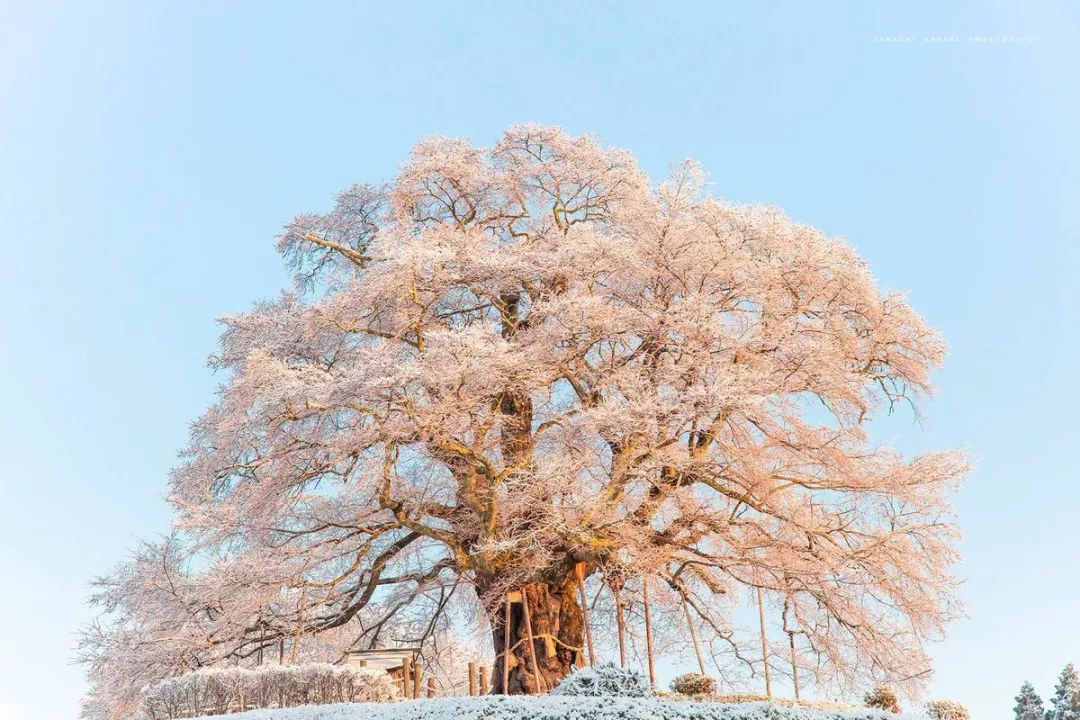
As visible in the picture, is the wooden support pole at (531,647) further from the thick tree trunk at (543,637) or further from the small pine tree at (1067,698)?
the small pine tree at (1067,698)

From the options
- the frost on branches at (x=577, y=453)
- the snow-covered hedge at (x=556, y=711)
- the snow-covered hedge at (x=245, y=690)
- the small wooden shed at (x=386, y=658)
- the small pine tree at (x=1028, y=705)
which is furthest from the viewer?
the small pine tree at (x=1028, y=705)

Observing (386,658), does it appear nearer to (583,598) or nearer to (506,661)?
(506,661)

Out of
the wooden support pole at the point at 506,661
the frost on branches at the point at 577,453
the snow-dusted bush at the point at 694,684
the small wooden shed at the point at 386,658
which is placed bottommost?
the snow-dusted bush at the point at 694,684

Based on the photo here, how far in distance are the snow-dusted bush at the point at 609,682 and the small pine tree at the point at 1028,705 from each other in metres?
11.9

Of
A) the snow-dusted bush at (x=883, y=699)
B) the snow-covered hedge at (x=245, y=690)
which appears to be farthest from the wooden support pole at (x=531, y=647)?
the snow-dusted bush at (x=883, y=699)

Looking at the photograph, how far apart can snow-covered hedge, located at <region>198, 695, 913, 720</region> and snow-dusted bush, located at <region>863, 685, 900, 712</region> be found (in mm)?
4444

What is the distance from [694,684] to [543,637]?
2.48 meters

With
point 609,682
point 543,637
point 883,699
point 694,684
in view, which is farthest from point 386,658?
point 609,682

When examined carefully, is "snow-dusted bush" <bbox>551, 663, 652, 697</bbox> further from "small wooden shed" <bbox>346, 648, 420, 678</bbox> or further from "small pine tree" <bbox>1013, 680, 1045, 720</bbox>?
"small pine tree" <bbox>1013, 680, 1045, 720</bbox>

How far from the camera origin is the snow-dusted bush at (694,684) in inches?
628

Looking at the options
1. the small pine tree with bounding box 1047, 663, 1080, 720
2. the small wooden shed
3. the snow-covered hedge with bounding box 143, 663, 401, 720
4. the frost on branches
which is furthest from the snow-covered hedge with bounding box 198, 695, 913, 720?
the small pine tree with bounding box 1047, 663, 1080, 720

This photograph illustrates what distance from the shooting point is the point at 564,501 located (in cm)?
1506

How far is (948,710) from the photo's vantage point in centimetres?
1609

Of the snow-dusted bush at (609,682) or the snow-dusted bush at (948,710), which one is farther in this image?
the snow-dusted bush at (948,710)
